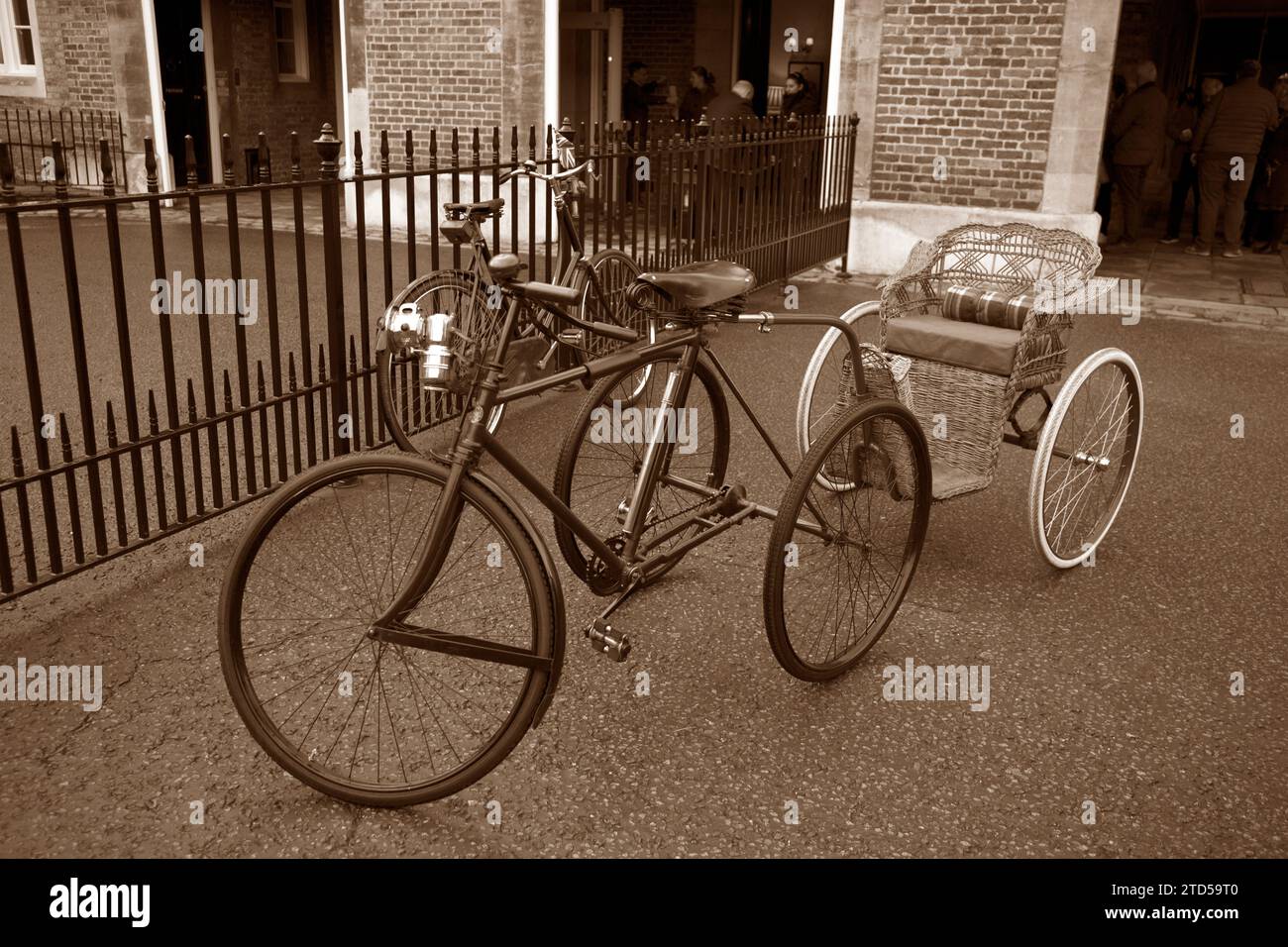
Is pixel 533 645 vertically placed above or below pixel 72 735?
above

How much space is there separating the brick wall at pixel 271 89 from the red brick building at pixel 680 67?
3 centimetres

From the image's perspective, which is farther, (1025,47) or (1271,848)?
(1025,47)

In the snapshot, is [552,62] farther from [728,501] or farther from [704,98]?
[728,501]

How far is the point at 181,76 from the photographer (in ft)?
52.2

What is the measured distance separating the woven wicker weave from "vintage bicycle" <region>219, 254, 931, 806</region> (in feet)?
1.33

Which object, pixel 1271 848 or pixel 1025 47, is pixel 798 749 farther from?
pixel 1025 47

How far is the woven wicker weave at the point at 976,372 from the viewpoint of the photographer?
13.0 ft

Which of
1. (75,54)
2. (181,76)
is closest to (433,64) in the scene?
(181,76)

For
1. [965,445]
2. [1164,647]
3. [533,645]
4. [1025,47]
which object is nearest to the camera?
[533,645]

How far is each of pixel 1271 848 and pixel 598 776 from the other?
167 centimetres

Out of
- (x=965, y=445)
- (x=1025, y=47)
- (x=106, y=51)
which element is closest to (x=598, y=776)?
(x=965, y=445)

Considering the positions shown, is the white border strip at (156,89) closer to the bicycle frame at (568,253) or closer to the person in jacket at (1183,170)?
the bicycle frame at (568,253)

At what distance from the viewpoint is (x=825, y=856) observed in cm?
263

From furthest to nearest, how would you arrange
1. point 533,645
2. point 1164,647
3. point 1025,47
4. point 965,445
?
point 1025,47 → point 965,445 → point 1164,647 → point 533,645
